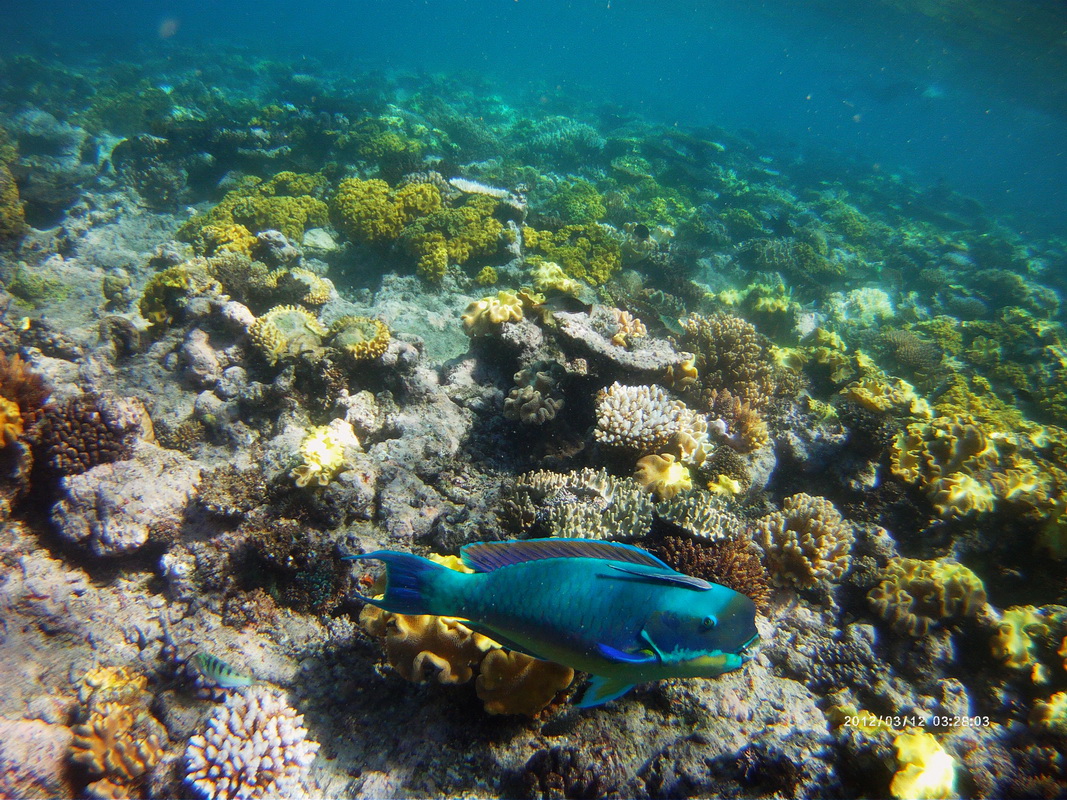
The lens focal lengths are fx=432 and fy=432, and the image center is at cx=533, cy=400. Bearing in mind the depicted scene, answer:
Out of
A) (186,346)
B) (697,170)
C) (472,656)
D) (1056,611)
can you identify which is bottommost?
(472,656)

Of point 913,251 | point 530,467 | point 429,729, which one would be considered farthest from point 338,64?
point 429,729

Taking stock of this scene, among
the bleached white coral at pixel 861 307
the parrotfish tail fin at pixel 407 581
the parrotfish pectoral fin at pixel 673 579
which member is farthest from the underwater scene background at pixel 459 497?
the bleached white coral at pixel 861 307

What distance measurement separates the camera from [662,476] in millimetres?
4172

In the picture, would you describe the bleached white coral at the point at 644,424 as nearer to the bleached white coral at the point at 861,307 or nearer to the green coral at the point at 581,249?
the green coral at the point at 581,249

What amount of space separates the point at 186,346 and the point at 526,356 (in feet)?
14.4

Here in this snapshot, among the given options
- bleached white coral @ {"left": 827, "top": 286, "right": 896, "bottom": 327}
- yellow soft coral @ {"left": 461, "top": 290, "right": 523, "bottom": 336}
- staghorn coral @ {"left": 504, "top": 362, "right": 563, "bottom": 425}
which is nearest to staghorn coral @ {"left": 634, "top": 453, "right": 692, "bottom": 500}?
staghorn coral @ {"left": 504, "top": 362, "right": 563, "bottom": 425}

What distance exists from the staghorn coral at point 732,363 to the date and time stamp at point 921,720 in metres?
3.28

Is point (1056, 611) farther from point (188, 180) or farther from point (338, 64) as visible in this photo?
point (338, 64)

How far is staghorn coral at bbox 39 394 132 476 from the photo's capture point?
4121mm

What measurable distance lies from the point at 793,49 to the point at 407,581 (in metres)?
96.3

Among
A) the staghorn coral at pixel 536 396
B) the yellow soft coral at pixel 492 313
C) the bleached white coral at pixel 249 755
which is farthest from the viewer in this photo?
the yellow soft coral at pixel 492 313

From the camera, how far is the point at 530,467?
474 cm

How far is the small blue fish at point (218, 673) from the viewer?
307 centimetres

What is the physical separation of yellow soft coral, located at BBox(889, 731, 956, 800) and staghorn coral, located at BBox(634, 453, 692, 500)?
82.5 inches
